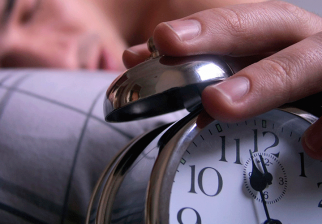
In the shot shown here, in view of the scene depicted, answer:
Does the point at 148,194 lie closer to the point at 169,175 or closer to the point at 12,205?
the point at 169,175

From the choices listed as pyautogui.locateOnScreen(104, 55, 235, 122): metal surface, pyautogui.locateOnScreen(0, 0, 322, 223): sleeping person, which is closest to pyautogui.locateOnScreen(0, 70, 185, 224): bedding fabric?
pyautogui.locateOnScreen(0, 0, 322, 223): sleeping person

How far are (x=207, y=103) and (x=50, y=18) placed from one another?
729mm

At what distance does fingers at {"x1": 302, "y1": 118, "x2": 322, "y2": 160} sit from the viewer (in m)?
0.44

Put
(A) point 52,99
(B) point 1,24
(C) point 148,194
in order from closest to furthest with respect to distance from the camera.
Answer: (C) point 148,194 → (A) point 52,99 → (B) point 1,24

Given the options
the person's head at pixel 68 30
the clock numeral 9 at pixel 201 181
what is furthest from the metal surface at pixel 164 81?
the person's head at pixel 68 30

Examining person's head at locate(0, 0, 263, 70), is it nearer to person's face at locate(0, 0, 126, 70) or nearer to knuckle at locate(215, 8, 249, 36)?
person's face at locate(0, 0, 126, 70)

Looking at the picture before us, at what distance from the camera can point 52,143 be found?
581mm

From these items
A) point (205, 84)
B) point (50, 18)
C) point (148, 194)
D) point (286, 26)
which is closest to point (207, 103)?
point (205, 84)

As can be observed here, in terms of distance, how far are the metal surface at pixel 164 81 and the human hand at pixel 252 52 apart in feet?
0.06

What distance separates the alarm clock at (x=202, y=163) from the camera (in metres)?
0.40

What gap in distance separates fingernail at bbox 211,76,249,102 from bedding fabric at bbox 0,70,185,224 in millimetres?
285

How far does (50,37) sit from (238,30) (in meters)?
0.61

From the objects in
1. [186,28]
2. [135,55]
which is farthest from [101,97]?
[186,28]

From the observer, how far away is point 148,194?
0.39 m
